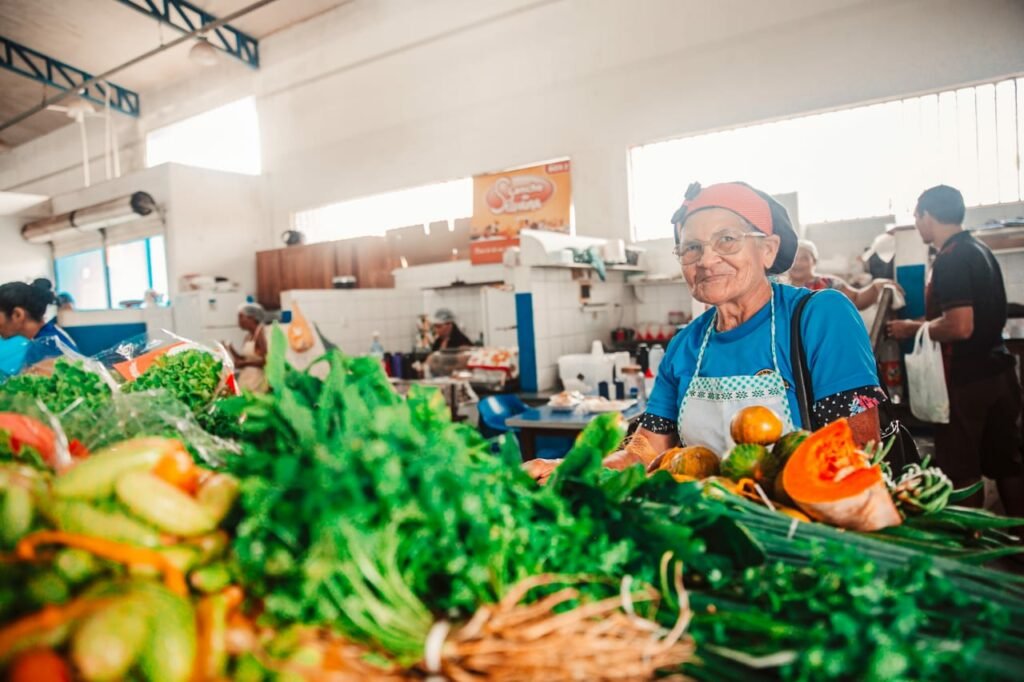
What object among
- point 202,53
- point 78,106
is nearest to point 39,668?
point 202,53

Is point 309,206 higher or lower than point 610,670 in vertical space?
higher

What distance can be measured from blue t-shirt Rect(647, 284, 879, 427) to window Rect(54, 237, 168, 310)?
394 inches

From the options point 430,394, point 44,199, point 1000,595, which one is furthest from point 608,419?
point 44,199

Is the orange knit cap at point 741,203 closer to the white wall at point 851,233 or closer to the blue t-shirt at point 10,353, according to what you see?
the blue t-shirt at point 10,353

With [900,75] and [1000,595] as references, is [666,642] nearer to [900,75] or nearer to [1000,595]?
[1000,595]

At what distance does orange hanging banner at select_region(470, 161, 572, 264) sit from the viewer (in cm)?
785

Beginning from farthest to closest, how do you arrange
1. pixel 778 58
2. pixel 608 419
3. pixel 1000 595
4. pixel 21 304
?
pixel 778 58
pixel 21 304
pixel 608 419
pixel 1000 595

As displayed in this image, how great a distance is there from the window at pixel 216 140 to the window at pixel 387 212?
1.63m

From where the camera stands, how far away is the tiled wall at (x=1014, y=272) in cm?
549

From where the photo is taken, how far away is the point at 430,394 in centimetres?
90

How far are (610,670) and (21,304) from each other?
3.71m

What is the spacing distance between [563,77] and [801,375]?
22.8ft

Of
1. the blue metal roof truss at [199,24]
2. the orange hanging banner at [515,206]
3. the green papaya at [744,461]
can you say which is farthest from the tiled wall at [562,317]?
the blue metal roof truss at [199,24]

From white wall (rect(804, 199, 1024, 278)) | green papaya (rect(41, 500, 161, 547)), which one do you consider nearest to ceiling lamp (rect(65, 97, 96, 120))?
white wall (rect(804, 199, 1024, 278))
